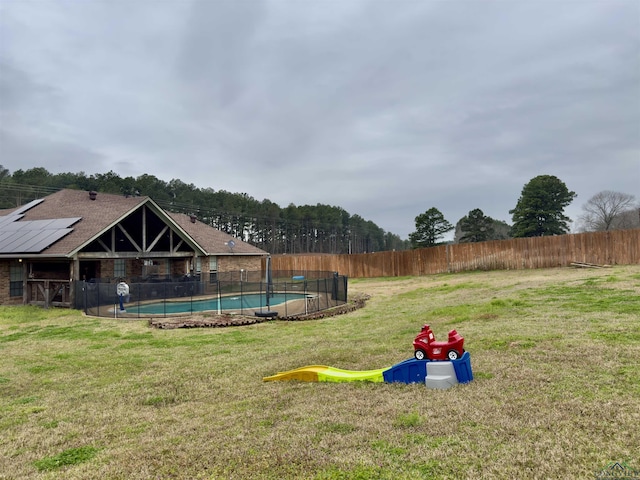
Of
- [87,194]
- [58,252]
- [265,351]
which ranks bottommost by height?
[265,351]

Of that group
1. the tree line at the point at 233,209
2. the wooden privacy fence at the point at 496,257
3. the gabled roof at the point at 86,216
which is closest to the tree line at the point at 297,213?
the tree line at the point at 233,209

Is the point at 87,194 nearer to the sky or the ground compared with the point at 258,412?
nearer to the sky

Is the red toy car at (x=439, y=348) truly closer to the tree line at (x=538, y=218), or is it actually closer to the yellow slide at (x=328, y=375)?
the yellow slide at (x=328, y=375)

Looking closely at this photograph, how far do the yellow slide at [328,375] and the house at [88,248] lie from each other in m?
14.6

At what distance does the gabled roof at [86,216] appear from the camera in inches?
786

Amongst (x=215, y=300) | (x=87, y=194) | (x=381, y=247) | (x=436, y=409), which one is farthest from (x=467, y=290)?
(x=381, y=247)

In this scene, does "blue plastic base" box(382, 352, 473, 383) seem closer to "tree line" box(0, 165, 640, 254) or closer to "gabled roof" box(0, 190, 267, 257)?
"gabled roof" box(0, 190, 267, 257)

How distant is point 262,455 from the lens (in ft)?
13.3

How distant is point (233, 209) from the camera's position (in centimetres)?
8294

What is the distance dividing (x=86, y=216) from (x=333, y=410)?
897 inches

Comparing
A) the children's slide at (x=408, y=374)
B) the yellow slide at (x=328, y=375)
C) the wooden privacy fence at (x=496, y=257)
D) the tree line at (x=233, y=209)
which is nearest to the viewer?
the children's slide at (x=408, y=374)

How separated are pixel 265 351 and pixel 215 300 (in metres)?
11.1

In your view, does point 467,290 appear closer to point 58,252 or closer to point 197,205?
point 58,252

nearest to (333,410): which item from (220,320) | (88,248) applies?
(220,320)
